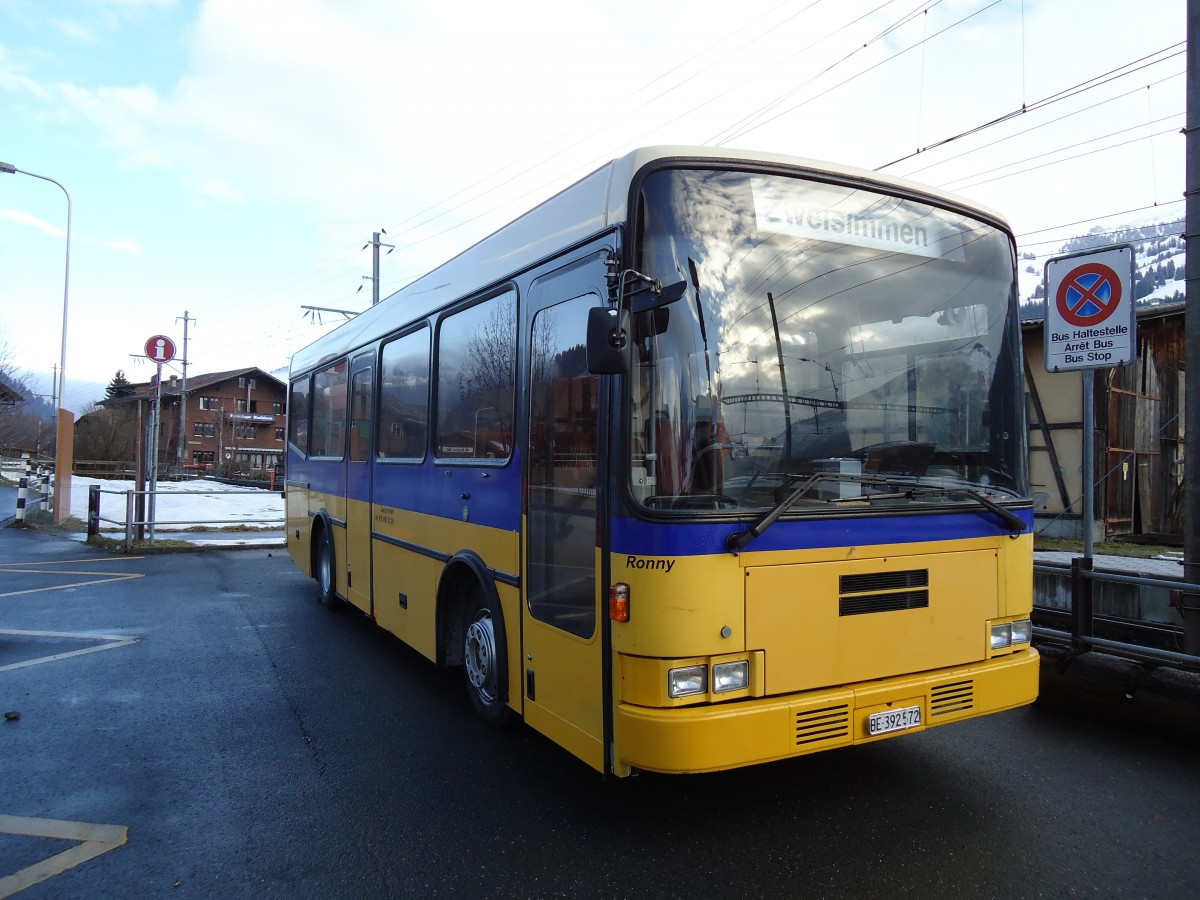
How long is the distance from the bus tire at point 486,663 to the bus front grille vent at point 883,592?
2.02m

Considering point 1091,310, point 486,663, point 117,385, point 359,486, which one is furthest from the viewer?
point 117,385

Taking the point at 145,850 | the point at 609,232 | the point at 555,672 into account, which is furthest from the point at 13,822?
the point at 609,232

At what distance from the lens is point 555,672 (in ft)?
13.2

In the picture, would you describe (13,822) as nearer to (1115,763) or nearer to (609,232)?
(609,232)

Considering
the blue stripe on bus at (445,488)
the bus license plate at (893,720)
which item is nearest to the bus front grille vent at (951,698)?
the bus license plate at (893,720)

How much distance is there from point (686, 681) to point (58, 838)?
307cm

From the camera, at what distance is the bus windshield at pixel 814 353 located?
3.42 m

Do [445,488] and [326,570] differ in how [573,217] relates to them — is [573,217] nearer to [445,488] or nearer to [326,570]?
[445,488]

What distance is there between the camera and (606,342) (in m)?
3.29

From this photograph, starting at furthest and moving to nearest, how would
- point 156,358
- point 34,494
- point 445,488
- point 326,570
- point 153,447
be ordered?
point 34,494 → point 153,447 → point 156,358 → point 326,570 → point 445,488

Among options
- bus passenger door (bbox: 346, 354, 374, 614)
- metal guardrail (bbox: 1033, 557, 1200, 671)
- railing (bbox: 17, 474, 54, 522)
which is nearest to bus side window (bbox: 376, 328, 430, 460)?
bus passenger door (bbox: 346, 354, 374, 614)

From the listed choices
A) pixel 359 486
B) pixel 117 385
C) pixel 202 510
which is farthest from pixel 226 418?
pixel 359 486

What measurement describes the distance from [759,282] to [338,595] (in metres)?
6.67

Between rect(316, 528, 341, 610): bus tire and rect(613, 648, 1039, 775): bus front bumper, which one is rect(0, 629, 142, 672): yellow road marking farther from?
rect(613, 648, 1039, 775): bus front bumper
